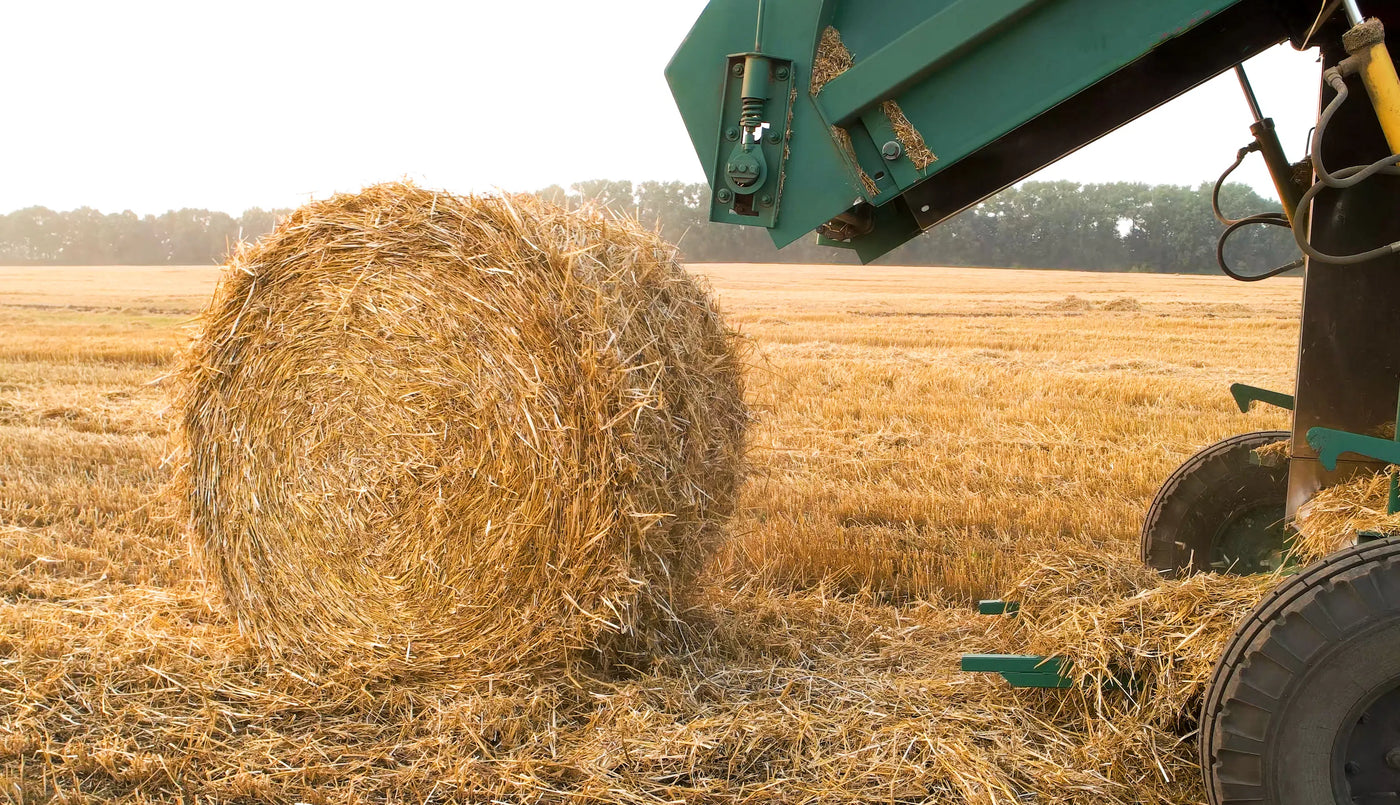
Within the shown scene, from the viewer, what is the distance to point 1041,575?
3980 millimetres

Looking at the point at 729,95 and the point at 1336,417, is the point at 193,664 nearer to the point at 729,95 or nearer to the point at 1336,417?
the point at 729,95

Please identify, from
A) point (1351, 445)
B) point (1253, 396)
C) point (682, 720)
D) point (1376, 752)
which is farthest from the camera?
point (1253, 396)

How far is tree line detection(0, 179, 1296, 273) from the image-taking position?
51.1 metres

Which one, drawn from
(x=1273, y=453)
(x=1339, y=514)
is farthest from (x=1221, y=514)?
(x=1339, y=514)

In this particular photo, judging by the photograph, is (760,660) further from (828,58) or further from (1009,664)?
(828,58)

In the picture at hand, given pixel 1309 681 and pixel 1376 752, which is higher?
pixel 1309 681

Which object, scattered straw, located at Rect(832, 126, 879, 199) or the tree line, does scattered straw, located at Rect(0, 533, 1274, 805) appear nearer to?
scattered straw, located at Rect(832, 126, 879, 199)

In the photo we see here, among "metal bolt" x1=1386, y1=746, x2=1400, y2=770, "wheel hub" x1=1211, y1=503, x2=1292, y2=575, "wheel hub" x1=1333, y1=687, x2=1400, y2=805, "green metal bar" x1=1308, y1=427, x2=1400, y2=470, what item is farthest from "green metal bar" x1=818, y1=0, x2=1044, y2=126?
"wheel hub" x1=1211, y1=503, x2=1292, y2=575

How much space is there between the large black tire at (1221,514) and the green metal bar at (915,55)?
2.06 metres

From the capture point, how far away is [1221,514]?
13.5 ft

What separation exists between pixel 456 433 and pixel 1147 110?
249 cm

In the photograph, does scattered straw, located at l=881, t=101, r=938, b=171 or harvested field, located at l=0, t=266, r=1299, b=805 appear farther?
harvested field, located at l=0, t=266, r=1299, b=805

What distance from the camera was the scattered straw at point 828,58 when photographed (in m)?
2.99

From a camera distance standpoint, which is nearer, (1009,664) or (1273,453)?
(1009,664)
